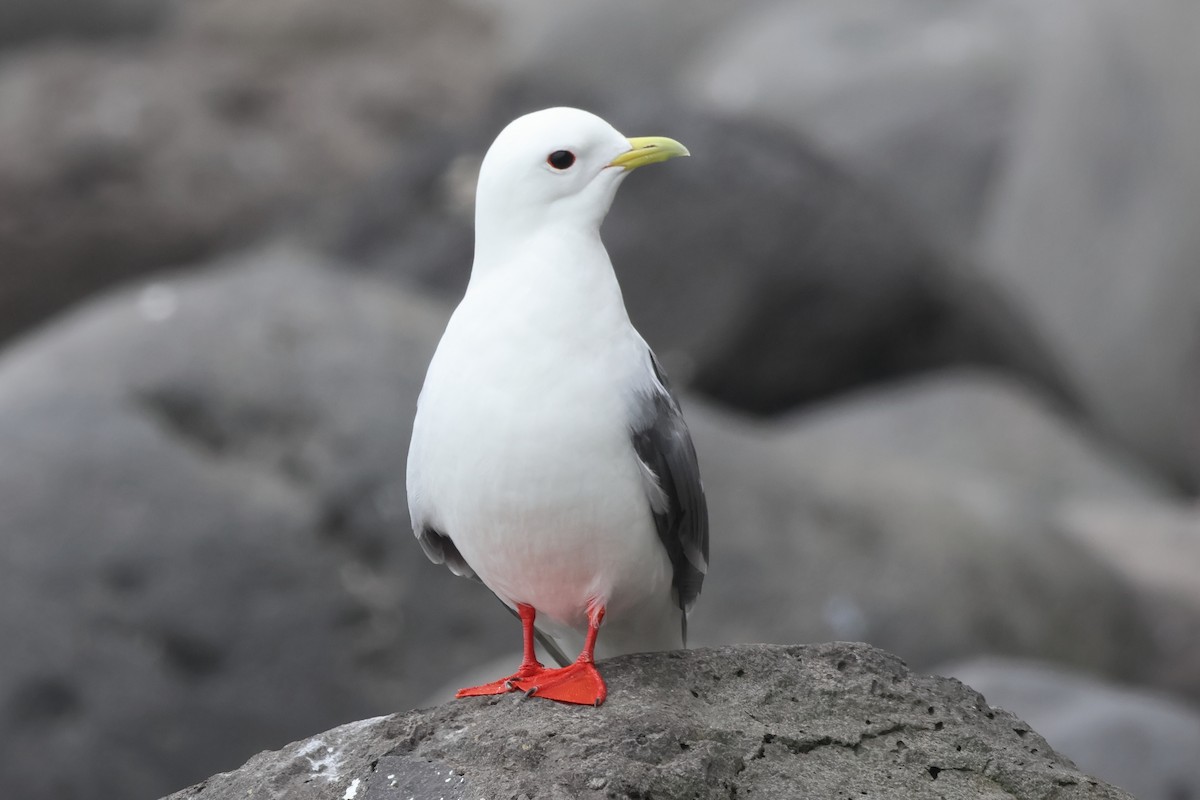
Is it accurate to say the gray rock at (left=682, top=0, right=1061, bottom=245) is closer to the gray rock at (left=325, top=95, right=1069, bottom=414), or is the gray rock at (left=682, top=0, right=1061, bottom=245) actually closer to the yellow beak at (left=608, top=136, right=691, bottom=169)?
the gray rock at (left=325, top=95, right=1069, bottom=414)

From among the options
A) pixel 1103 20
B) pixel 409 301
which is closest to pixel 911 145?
pixel 1103 20

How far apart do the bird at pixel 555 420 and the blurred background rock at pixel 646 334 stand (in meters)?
3.25

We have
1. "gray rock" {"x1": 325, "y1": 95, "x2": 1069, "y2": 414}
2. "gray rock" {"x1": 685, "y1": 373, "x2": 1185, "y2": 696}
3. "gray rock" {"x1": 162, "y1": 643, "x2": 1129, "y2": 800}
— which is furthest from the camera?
"gray rock" {"x1": 325, "y1": 95, "x2": 1069, "y2": 414}

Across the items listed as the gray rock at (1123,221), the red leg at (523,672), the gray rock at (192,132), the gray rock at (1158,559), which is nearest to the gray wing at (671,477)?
the red leg at (523,672)

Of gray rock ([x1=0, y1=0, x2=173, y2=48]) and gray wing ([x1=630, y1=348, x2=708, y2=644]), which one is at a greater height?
gray rock ([x1=0, y1=0, x2=173, y2=48])

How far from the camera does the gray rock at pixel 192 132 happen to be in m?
14.6

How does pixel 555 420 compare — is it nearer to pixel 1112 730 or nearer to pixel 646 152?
pixel 646 152

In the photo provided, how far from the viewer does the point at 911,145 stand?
1855 centimetres

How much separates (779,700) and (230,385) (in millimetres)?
4549

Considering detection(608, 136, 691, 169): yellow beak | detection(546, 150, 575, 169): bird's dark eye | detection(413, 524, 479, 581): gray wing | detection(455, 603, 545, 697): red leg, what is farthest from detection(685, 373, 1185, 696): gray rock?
detection(546, 150, 575, 169): bird's dark eye

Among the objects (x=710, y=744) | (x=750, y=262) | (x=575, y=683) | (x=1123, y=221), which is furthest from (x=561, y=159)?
(x=1123, y=221)

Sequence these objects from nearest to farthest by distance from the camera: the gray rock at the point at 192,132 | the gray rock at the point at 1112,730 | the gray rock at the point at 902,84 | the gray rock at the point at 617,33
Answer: the gray rock at the point at 1112,730
the gray rock at the point at 192,132
the gray rock at the point at 902,84
the gray rock at the point at 617,33

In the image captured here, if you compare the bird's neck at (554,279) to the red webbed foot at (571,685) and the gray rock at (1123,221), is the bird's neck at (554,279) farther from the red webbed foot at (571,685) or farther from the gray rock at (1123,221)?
the gray rock at (1123,221)

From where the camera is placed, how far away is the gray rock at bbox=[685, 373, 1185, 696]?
829cm
